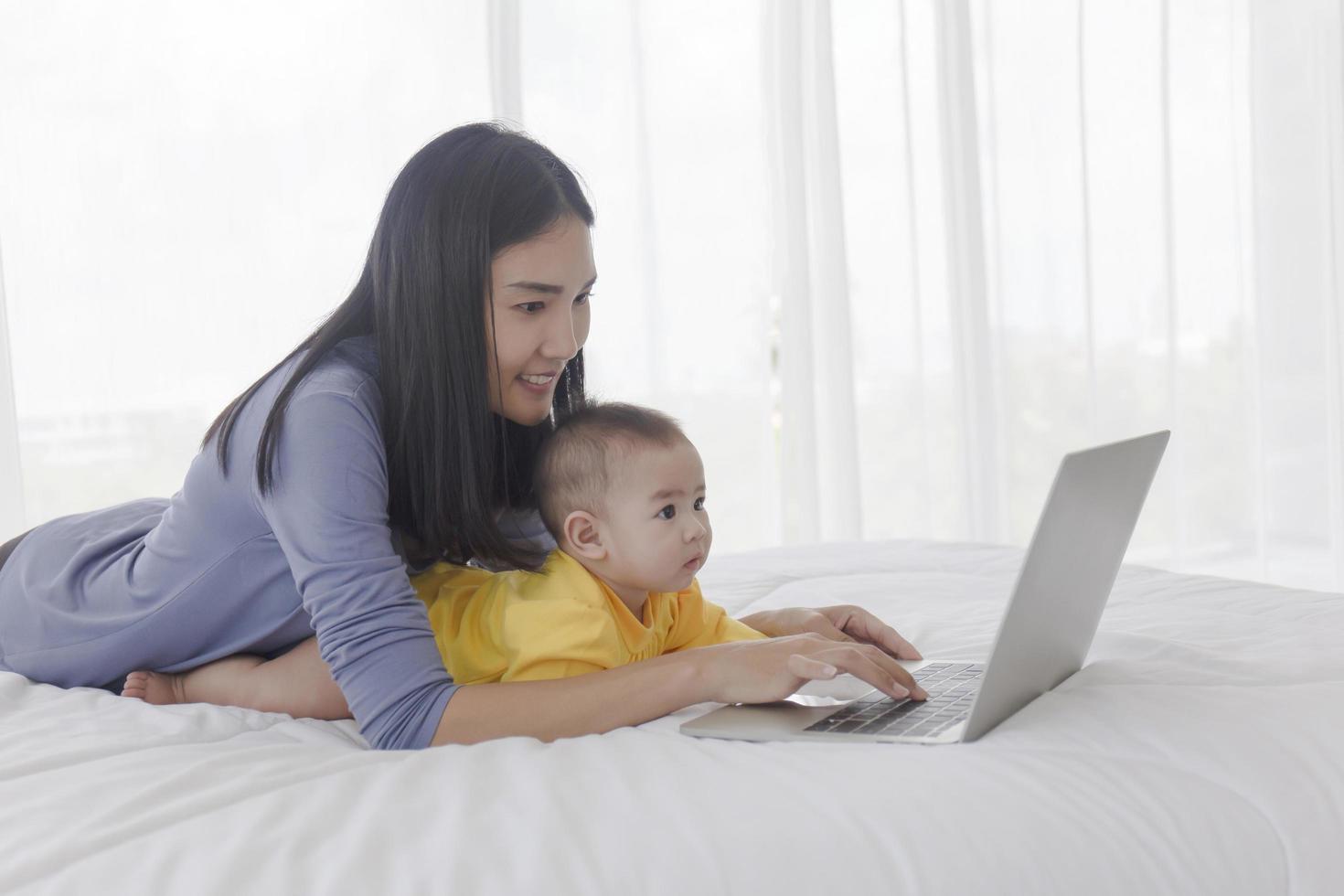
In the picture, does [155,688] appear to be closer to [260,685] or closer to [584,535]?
[260,685]

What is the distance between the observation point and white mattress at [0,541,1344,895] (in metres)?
0.73

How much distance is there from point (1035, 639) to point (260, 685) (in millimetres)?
744

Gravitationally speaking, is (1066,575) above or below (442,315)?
below

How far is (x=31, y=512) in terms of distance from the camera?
97.9 inches

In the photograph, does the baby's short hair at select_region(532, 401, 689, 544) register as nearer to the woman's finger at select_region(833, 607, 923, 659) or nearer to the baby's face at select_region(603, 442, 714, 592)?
the baby's face at select_region(603, 442, 714, 592)

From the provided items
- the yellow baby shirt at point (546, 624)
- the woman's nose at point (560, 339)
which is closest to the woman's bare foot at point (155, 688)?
the yellow baby shirt at point (546, 624)

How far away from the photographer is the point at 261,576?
4.05ft

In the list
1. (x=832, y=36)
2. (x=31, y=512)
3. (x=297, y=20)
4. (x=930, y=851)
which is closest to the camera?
(x=930, y=851)

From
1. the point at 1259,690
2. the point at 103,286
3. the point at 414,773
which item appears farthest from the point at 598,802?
the point at 103,286

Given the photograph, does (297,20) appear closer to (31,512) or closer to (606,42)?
(606,42)

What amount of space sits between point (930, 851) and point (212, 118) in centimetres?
235

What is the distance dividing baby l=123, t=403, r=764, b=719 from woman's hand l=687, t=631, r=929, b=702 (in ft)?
0.50

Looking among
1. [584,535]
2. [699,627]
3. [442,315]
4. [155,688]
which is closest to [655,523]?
[584,535]

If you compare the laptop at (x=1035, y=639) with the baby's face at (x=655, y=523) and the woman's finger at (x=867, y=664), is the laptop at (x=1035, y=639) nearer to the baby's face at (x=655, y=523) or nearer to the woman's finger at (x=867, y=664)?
the woman's finger at (x=867, y=664)
